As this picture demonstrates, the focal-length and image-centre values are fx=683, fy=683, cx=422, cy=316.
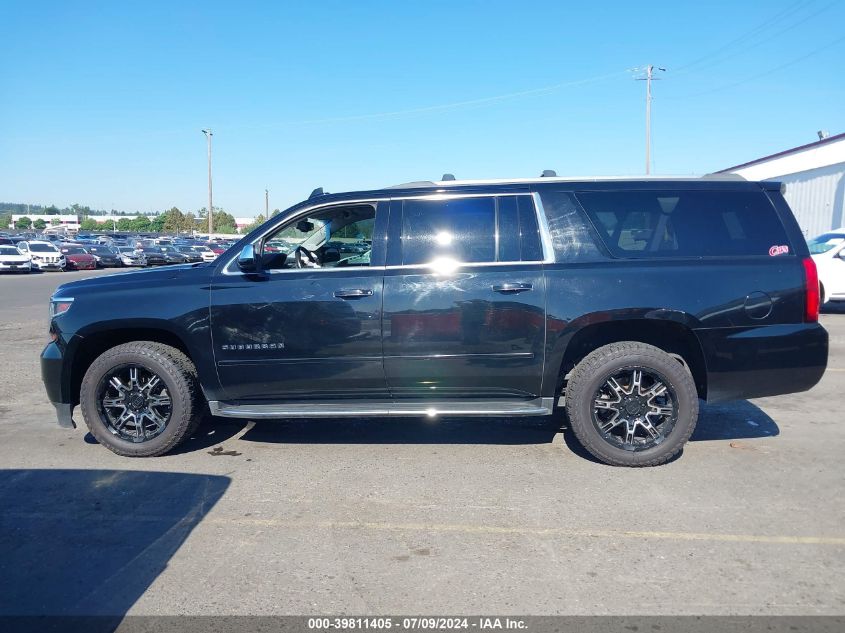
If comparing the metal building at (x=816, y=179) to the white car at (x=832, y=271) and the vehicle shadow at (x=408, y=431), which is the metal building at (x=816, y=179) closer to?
the white car at (x=832, y=271)

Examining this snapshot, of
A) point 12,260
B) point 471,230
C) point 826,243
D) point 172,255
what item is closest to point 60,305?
point 471,230

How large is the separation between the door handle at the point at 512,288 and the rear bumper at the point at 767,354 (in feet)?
4.08

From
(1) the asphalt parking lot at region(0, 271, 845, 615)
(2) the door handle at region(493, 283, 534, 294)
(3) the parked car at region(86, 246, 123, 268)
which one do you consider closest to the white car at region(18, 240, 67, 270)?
(3) the parked car at region(86, 246, 123, 268)

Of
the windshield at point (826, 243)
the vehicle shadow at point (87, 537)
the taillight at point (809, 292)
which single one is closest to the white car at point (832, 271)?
the windshield at point (826, 243)

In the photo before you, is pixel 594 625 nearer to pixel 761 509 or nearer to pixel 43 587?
pixel 761 509

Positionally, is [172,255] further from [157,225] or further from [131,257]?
[157,225]

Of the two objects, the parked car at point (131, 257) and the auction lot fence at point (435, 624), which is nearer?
the auction lot fence at point (435, 624)

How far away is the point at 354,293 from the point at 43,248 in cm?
4001

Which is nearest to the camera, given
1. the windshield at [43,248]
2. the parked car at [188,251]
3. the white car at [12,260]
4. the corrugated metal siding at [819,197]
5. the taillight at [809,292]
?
the taillight at [809,292]

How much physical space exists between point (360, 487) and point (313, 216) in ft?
6.82

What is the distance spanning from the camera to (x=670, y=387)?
16.0ft

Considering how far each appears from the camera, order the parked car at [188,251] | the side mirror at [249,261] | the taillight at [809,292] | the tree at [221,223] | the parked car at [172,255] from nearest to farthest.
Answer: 1. the taillight at [809,292]
2. the side mirror at [249,261]
3. the parked car at [172,255]
4. the parked car at [188,251]
5. the tree at [221,223]

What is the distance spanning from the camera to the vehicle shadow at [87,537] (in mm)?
3176

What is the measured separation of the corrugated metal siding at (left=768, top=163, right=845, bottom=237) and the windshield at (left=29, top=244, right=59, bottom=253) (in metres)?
37.1
